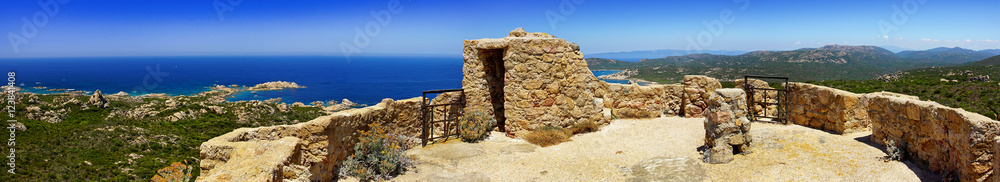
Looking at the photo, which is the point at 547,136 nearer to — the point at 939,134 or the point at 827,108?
the point at 827,108

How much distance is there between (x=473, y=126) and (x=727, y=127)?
458 cm

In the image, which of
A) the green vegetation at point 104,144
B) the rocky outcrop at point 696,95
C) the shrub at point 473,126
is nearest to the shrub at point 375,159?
the shrub at point 473,126

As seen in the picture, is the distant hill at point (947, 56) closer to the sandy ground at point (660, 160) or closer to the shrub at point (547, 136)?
the sandy ground at point (660, 160)

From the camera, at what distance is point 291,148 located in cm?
519

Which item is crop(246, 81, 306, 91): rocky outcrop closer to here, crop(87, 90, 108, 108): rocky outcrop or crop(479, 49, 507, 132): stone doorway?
crop(87, 90, 108, 108): rocky outcrop

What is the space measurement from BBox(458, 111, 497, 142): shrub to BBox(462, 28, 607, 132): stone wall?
1.24 feet

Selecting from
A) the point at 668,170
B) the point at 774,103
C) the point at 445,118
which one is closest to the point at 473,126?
the point at 445,118

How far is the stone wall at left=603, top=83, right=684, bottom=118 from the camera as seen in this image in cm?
1257

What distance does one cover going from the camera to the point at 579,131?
10.3m

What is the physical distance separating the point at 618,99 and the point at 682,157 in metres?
4.84

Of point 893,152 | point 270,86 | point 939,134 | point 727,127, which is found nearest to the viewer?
point 939,134

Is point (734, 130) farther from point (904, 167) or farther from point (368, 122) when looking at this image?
point (368, 122)

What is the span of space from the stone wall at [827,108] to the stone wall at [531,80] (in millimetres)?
4227

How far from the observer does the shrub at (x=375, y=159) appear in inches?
266
